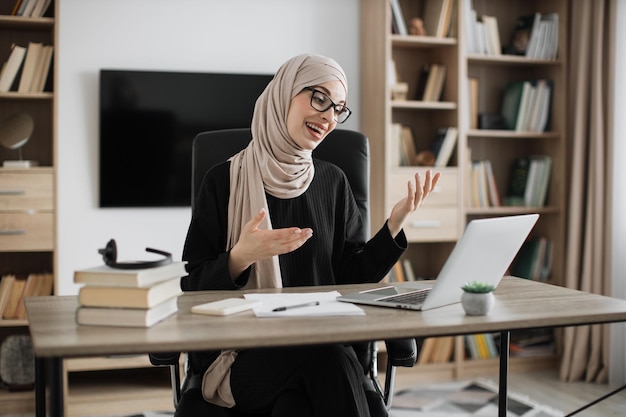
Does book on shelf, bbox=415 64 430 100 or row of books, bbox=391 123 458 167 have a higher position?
book on shelf, bbox=415 64 430 100

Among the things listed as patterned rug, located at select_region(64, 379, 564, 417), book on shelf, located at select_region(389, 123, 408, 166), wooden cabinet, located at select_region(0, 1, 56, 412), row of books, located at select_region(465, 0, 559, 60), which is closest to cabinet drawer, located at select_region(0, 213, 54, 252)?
wooden cabinet, located at select_region(0, 1, 56, 412)

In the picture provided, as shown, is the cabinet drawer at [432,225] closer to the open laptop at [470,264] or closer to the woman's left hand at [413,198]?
the woman's left hand at [413,198]

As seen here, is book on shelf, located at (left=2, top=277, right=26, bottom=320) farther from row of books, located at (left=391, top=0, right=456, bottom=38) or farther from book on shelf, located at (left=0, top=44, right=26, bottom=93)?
row of books, located at (left=391, top=0, right=456, bottom=38)

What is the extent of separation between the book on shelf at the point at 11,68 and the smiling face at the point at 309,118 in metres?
1.85

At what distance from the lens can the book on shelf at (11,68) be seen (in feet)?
10.8

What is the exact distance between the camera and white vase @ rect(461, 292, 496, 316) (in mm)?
1449

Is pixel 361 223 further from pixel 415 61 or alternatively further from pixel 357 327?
pixel 415 61

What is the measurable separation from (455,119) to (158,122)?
1483 mm

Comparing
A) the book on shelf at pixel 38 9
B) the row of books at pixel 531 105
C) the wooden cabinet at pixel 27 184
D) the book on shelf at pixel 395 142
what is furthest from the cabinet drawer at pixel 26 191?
the row of books at pixel 531 105

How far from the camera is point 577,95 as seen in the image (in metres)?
3.79

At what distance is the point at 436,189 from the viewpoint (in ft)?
12.1

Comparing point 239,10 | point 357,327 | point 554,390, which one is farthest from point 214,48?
point 357,327

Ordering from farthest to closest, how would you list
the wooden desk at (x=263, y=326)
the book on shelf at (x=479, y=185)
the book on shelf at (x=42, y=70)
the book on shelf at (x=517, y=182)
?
the book on shelf at (x=517, y=182) < the book on shelf at (x=479, y=185) < the book on shelf at (x=42, y=70) < the wooden desk at (x=263, y=326)

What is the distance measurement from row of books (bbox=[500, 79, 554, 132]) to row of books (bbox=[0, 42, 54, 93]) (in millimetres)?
2362
